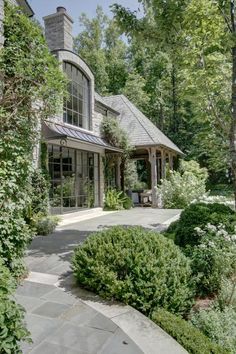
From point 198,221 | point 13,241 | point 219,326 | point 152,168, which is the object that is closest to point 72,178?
point 152,168

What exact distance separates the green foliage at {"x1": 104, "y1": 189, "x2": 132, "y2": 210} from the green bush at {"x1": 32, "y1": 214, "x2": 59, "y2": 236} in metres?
5.63

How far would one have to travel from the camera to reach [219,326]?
133 inches

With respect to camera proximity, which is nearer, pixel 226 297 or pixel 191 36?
pixel 226 297

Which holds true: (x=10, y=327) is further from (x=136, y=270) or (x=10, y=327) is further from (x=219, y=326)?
(x=219, y=326)

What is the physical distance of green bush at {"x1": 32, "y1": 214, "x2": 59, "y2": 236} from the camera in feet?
26.4

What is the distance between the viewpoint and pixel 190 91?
7074mm

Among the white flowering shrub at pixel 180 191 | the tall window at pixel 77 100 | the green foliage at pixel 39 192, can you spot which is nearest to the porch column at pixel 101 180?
the tall window at pixel 77 100

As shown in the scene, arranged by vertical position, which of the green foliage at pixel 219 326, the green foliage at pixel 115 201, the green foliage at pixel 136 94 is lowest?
the green foliage at pixel 219 326

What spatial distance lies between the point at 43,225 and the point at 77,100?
657cm

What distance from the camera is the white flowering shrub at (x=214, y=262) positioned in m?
4.34

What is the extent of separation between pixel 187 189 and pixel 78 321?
38.2 ft

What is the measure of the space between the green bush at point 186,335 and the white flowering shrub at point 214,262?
3.26ft

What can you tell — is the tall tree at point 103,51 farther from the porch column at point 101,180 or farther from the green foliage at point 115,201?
the green foliage at point 115,201

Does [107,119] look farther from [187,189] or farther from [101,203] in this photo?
[187,189]
